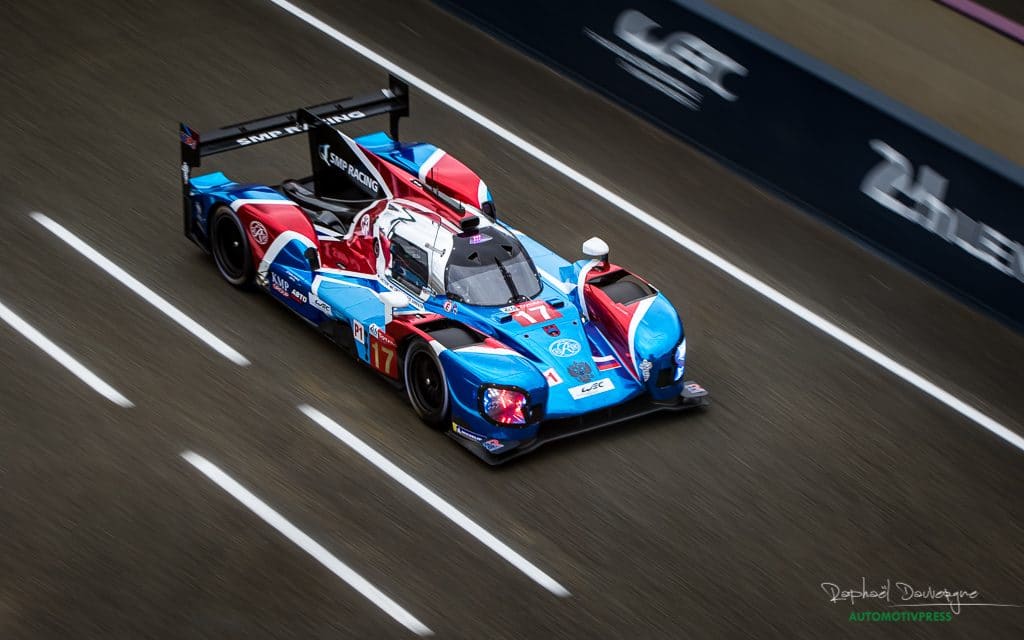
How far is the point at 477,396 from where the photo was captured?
12.6 m

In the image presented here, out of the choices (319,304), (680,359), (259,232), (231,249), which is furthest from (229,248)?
(680,359)

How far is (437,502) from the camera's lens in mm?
12500

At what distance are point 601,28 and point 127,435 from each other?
8593mm

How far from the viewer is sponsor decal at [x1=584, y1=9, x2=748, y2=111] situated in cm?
1772

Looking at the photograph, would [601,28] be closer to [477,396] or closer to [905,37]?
[905,37]

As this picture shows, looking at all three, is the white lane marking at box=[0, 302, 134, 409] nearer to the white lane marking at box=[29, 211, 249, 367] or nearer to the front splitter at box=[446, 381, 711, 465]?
the white lane marking at box=[29, 211, 249, 367]

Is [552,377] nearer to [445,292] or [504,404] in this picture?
[504,404]

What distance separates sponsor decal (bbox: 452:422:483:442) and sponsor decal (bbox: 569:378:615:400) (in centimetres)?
87

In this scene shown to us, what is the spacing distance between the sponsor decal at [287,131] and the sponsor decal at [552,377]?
4102mm

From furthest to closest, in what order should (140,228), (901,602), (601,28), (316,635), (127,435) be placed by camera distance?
(601,28)
(140,228)
(127,435)
(901,602)
(316,635)

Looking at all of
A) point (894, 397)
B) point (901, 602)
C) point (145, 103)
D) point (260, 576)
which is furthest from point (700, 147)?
point (260, 576)

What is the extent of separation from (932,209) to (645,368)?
4.60 metres

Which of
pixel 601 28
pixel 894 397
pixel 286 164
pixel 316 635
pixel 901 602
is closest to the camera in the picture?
pixel 316 635

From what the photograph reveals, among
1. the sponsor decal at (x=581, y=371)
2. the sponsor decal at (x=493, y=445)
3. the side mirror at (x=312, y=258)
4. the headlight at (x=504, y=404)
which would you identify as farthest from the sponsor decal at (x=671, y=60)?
the sponsor decal at (x=493, y=445)
